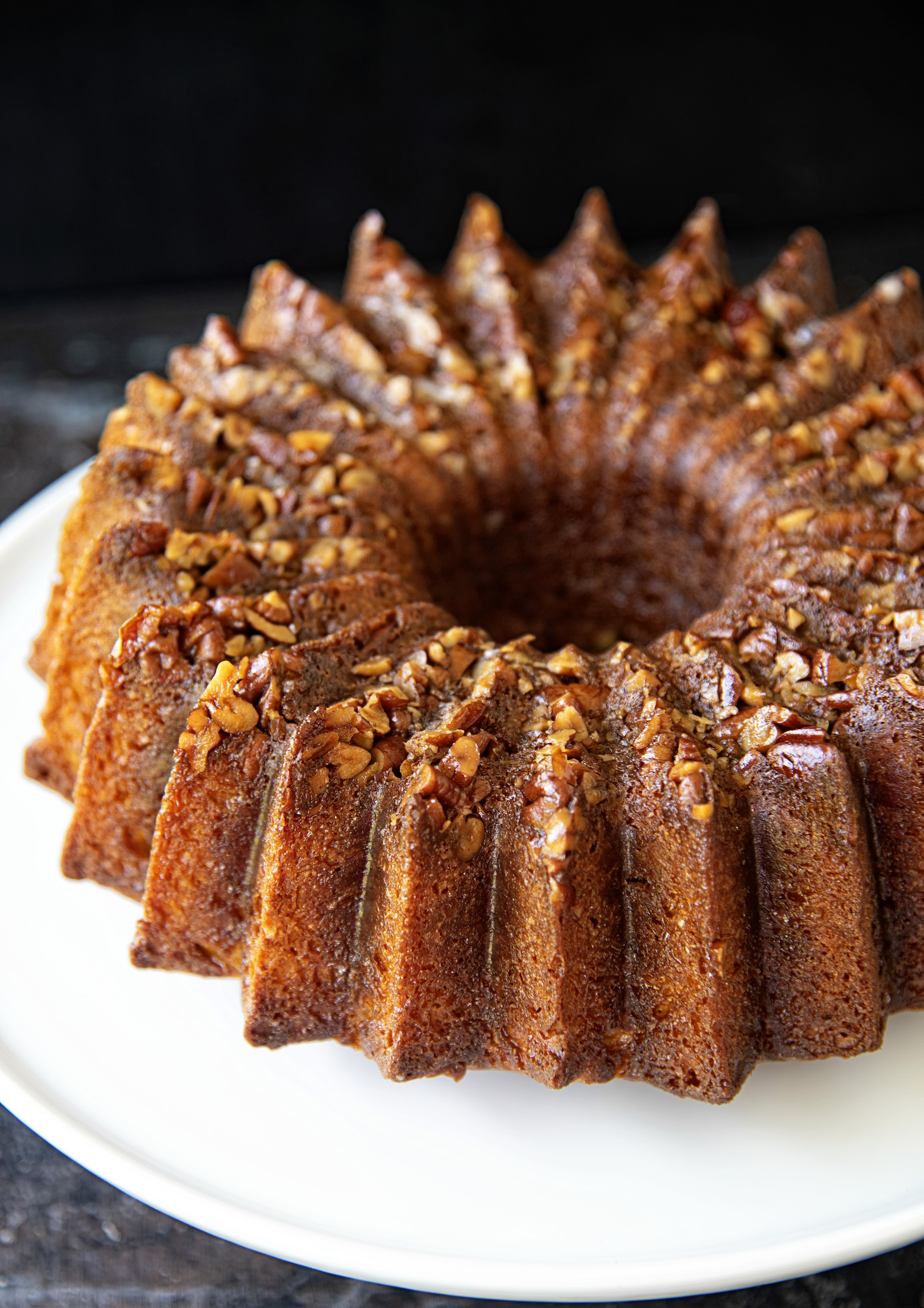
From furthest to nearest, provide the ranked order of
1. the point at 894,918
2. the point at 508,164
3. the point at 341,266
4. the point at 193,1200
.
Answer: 1. the point at 341,266
2. the point at 508,164
3. the point at 894,918
4. the point at 193,1200

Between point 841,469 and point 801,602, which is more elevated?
point 841,469

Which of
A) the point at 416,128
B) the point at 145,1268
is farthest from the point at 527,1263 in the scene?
the point at 416,128

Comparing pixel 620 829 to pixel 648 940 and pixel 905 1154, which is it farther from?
pixel 905 1154

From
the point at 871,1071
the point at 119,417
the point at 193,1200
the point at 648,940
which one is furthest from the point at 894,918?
the point at 119,417

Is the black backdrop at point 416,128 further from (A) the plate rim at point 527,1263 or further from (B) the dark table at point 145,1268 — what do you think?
(A) the plate rim at point 527,1263

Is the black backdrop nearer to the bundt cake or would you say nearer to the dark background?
the dark background

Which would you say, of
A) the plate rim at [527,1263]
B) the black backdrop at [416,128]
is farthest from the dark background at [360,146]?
the plate rim at [527,1263]

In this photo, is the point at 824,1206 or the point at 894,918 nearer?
the point at 824,1206
